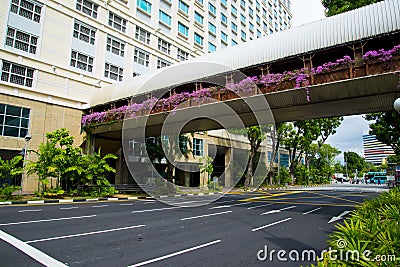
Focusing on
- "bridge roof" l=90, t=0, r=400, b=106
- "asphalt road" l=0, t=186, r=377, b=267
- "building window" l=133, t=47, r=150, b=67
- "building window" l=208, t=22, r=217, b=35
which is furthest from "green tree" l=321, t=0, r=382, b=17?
"building window" l=208, t=22, r=217, b=35

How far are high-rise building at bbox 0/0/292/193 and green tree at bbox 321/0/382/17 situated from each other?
Answer: 721 inches

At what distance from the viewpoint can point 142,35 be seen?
97.7 feet

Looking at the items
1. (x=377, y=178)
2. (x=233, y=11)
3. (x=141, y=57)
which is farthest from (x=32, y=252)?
(x=377, y=178)

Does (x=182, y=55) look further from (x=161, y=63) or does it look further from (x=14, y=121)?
(x=14, y=121)

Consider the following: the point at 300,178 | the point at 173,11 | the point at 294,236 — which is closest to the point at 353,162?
the point at 300,178

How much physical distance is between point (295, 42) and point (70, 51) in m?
18.3

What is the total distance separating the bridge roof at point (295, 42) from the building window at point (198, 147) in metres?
14.8

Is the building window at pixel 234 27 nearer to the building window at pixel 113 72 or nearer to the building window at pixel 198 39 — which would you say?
the building window at pixel 198 39

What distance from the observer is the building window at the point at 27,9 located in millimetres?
19438

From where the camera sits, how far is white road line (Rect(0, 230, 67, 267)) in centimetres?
500

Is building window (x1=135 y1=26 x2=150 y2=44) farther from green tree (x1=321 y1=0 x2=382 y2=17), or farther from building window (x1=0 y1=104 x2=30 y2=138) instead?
green tree (x1=321 y1=0 x2=382 y2=17)

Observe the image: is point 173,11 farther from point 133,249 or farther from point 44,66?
point 133,249

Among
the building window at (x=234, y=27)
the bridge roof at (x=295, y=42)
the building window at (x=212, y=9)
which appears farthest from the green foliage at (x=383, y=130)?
the building window at (x=234, y=27)

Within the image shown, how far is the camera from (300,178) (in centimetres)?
4831
